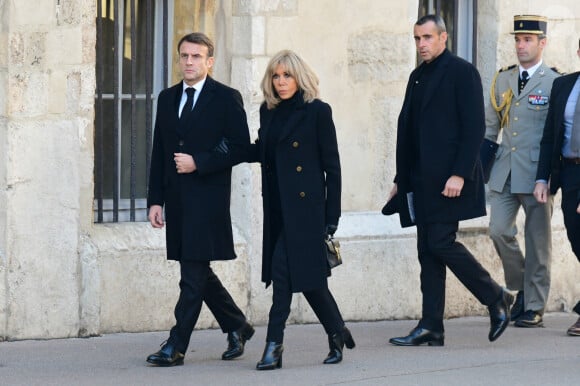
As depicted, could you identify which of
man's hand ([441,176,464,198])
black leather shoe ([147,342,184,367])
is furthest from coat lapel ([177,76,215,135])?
man's hand ([441,176,464,198])

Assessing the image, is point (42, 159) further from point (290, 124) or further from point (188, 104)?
point (290, 124)

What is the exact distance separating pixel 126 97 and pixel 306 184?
232cm

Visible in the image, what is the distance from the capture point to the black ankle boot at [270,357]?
7992 mm

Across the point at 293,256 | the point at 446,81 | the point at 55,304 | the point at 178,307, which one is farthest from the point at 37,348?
the point at 446,81

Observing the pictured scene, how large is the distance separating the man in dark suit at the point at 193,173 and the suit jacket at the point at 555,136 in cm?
220

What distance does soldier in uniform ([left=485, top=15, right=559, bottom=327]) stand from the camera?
386 inches

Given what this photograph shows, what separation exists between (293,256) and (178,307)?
0.69 meters

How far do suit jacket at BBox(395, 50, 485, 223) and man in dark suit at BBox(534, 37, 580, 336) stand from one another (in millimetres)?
774

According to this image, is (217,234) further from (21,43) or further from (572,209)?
(572,209)

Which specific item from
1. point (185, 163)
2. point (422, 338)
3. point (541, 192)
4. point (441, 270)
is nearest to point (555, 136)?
point (541, 192)

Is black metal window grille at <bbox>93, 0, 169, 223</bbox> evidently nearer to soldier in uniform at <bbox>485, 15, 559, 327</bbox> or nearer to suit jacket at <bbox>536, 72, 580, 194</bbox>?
soldier in uniform at <bbox>485, 15, 559, 327</bbox>

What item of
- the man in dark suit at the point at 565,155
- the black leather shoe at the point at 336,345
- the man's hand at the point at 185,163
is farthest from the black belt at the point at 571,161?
the man's hand at the point at 185,163

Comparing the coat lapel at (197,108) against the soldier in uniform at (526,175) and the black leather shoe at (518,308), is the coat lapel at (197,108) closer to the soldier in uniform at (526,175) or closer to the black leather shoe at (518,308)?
the soldier in uniform at (526,175)

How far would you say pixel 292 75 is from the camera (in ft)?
26.3
